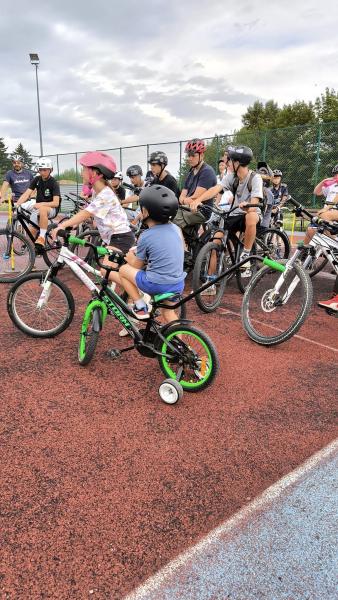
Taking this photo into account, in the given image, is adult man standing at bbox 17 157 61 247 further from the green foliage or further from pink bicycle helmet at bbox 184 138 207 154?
the green foliage

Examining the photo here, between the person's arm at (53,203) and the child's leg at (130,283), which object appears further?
the person's arm at (53,203)

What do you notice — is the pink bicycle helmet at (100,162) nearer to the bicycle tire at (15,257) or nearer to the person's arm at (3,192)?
the bicycle tire at (15,257)

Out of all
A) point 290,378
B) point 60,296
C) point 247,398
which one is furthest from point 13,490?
point 290,378

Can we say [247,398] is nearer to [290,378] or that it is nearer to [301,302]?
[290,378]

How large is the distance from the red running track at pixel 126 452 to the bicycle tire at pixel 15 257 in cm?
253

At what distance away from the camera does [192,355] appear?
3141mm

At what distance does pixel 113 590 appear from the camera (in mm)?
1679

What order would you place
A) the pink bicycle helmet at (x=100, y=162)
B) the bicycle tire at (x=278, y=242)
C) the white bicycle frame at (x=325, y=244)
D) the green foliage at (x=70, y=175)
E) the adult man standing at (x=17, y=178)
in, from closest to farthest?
the pink bicycle helmet at (x=100, y=162) → the white bicycle frame at (x=325, y=244) → the bicycle tire at (x=278, y=242) → the adult man standing at (x=17, y=178) → the green foliage at (x=70, y=175)

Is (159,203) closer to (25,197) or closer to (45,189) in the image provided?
(25,197)

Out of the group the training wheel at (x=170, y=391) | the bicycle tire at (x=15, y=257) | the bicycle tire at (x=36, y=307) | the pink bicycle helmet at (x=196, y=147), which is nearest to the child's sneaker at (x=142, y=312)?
the training wheel at (x=170, y=391)

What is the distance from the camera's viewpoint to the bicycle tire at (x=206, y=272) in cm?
512

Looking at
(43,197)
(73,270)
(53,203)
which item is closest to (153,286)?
(73,270)

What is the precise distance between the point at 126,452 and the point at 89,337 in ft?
4.05

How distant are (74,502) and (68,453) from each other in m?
0.43
